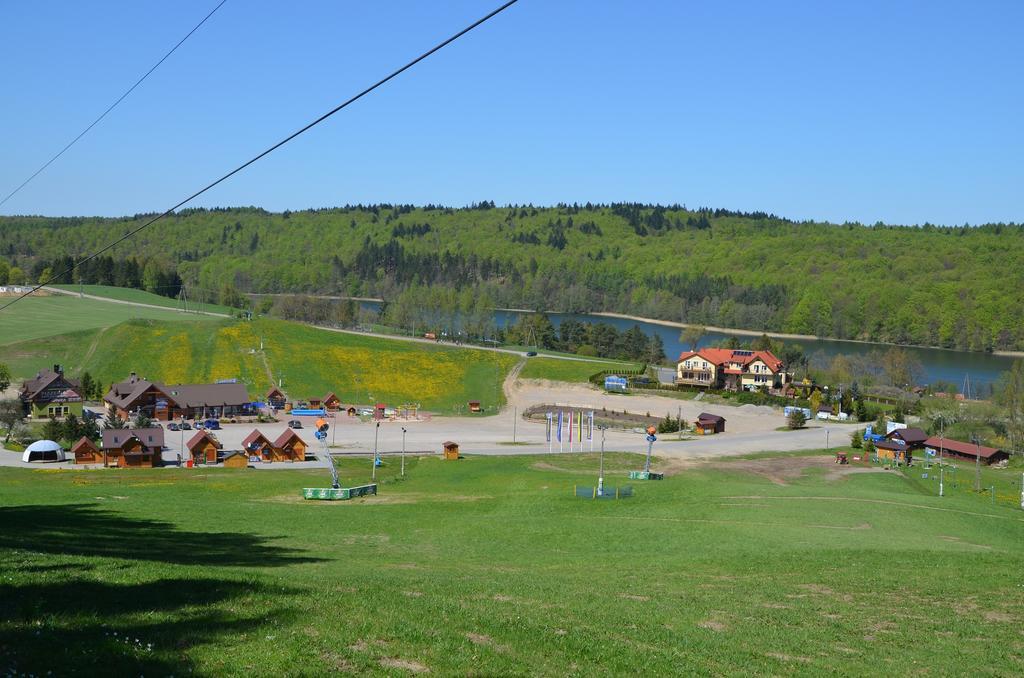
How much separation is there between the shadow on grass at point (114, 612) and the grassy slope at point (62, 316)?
98319 millimetres

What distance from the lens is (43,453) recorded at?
195 ft

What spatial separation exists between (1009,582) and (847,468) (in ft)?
116

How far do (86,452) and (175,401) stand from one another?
877 inches

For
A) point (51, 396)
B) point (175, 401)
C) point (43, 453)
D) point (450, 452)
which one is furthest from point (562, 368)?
point (43, 453)

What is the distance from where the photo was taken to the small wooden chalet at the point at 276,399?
299 ft

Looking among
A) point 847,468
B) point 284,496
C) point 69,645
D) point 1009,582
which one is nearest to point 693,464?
point 847,468

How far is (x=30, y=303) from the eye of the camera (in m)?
132

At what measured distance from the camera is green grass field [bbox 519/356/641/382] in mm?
105125

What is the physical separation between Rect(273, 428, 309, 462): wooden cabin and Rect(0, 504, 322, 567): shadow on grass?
29762mm

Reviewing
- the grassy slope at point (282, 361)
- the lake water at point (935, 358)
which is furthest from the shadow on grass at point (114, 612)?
the lake water at point (935, 358)

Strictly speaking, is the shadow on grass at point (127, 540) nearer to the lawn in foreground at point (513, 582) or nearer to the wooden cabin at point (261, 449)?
the lawn in foreground at point (513, 582)

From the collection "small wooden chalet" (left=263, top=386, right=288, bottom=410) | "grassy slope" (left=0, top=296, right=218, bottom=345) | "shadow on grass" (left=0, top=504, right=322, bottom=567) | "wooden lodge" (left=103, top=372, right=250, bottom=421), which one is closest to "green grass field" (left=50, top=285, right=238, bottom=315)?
"grassy slope" (left=0, top=296, right=218, bottom=345)

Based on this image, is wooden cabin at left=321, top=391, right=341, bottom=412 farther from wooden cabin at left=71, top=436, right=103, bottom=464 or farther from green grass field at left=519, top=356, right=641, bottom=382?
wooden cabin at left=71, top=436, right=103, bottom=464

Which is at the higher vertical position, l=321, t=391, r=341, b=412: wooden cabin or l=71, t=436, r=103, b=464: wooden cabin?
l=321, t=391, r=341, b=412: wooden cabin
